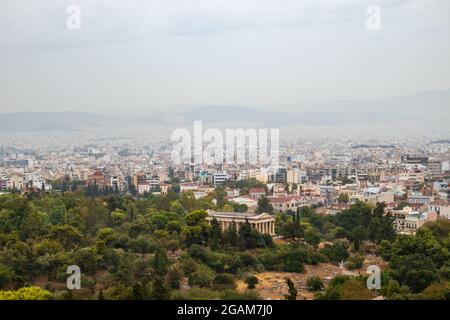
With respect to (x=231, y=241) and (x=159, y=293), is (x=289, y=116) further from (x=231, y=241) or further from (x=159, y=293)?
(x=159, y=293)

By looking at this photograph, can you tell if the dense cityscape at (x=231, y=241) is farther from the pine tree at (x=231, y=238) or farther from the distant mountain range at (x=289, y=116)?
the distant mountain range at (x=289, y=116)

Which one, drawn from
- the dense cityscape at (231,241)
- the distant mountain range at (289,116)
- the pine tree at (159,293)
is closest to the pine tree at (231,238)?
the dense cityscape at (231,241)

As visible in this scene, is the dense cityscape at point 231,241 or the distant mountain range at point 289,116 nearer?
the dense cityscape at point 231,241

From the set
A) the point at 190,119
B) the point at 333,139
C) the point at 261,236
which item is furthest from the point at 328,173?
the point at 261,236

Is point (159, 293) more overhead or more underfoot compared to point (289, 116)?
more underfoot

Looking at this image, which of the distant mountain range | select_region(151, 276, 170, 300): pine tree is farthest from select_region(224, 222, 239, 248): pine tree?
the distant mountain range

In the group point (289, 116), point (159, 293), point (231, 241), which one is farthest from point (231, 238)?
point (289, 116)

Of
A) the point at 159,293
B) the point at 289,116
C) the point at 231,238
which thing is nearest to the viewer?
the point at 159,293
